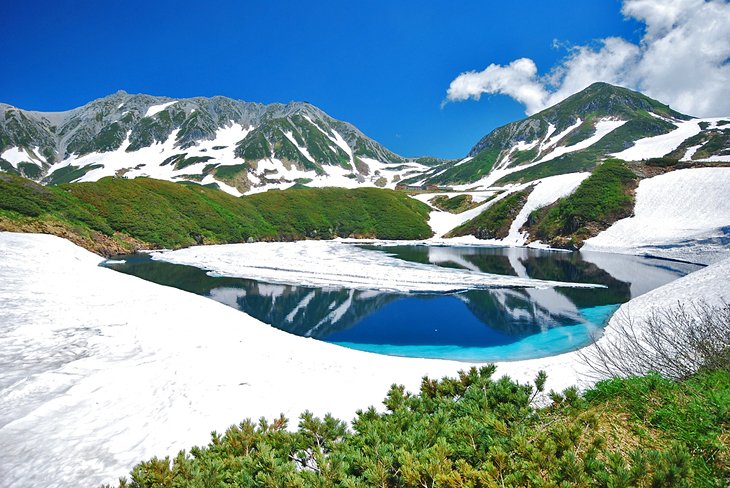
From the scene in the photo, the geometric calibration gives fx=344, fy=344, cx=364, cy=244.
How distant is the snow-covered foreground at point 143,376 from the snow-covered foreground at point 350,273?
13.6 meters

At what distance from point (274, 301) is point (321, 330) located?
23.8 feet

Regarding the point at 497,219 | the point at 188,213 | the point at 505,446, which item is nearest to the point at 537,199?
the point at 497,219

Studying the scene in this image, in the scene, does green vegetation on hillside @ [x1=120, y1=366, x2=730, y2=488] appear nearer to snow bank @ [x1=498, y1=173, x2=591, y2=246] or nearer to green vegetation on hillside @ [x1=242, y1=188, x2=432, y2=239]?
snow bank @ [x1=498, y1=173, x2=591, y2=246]

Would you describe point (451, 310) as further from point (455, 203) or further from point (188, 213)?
point (455, 203)

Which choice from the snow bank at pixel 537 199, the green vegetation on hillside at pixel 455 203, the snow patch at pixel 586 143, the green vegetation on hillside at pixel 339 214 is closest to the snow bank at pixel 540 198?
the snow bank at pixel 537 199

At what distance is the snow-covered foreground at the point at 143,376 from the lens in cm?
641

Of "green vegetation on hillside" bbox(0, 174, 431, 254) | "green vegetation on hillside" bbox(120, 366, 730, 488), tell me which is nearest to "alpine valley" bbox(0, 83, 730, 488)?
"green vegetation on hillside" bbox(120, 366, 730, 488)

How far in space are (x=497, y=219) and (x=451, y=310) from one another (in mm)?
58599

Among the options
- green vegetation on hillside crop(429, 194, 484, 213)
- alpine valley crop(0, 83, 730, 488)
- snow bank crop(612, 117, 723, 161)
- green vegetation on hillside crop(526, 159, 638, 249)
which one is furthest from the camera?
snow bank crop(612, 117, 723, 161)

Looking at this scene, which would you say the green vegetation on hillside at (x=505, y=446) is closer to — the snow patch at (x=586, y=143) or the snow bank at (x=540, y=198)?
the snow bank at (x=540, y=198)

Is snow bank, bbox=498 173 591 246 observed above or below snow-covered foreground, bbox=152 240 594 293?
above

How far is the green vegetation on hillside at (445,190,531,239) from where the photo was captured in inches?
2889

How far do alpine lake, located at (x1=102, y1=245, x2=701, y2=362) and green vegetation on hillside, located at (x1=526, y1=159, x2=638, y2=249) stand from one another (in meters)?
20.5

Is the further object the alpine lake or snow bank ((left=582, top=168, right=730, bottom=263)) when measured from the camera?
snow bank ((left=582, top=168, right=730, bottom=263))
